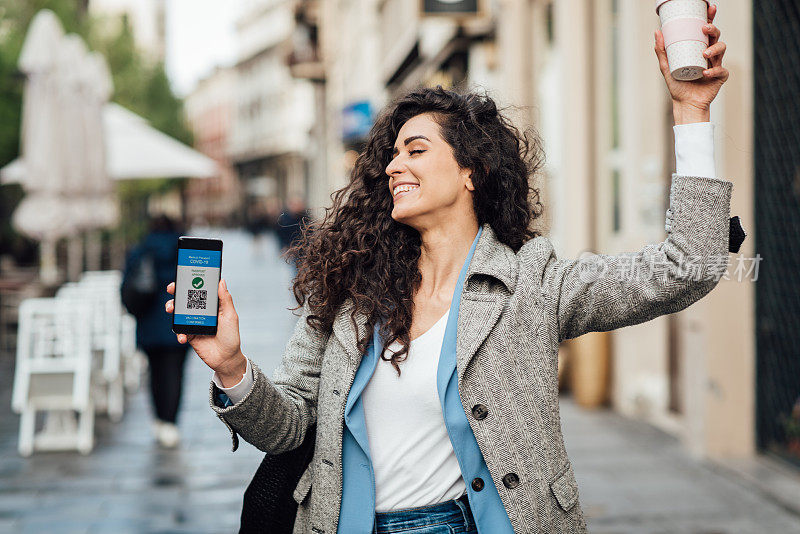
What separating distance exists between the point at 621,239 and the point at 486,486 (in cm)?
677

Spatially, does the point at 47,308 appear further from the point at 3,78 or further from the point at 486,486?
the point at 3,78

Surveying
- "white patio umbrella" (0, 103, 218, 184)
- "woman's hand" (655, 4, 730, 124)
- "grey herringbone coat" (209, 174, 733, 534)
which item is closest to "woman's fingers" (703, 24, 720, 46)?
"woman's hand" (655, 4, 730, 124)

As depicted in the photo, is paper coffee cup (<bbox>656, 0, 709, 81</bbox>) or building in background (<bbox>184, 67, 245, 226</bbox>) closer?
paper coffee cup (<bbox>656, 0, 709, 81</bbox>)

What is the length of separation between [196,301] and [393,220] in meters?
0.64

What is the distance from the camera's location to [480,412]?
7.41 feet

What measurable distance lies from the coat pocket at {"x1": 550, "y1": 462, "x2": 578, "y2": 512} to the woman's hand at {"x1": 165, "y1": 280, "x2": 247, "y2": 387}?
2.61 ft

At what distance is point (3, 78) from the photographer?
65.1 feet

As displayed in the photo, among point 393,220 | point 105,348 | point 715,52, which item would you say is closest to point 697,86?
point 715,52

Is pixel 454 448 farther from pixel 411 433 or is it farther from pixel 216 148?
pixel 216 148

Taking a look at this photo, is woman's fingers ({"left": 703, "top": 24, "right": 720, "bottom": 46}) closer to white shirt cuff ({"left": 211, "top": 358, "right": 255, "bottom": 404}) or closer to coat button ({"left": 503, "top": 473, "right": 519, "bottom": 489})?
coat button ({"left": 503, "top": 473, "right": 519, "bottom": 489})

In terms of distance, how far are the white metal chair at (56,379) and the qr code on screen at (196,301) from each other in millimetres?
5387

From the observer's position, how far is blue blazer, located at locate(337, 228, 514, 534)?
7.42 feet

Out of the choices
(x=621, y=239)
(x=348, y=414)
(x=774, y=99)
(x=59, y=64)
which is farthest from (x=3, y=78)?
(x=348, y=414)

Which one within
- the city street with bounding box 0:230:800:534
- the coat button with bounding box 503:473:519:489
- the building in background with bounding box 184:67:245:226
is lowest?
the city street with bounding box 0:230:800:534
